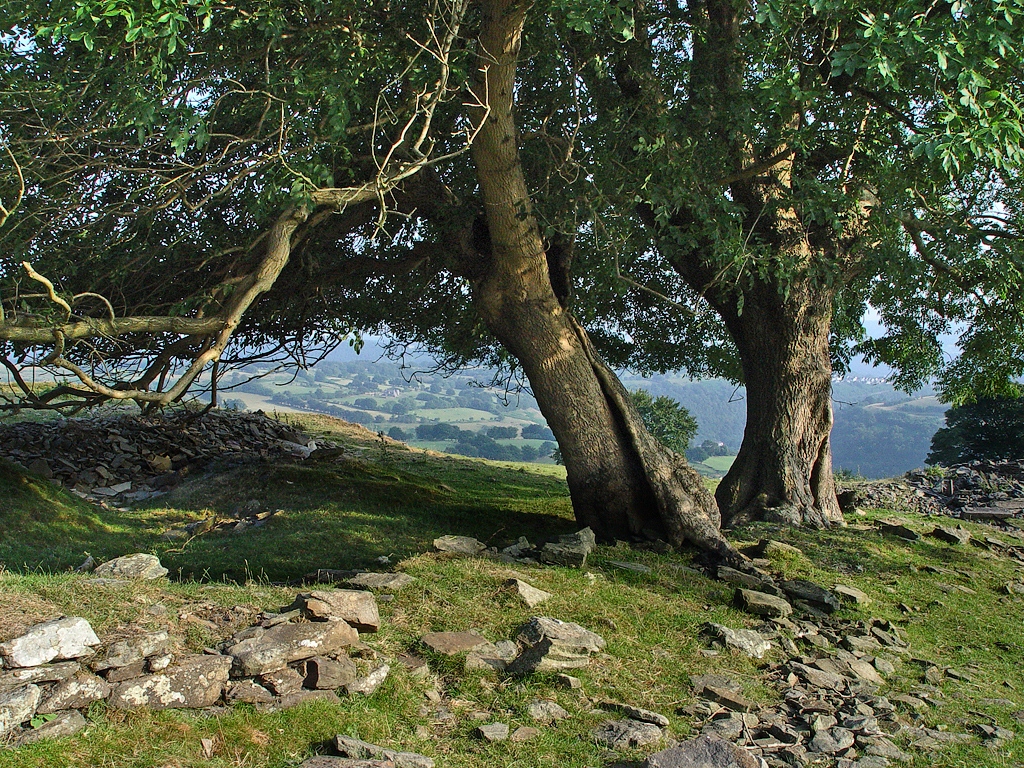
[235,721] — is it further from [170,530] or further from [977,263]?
[977,263]

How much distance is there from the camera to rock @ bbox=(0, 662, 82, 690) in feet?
12.4

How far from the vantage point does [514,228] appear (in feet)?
29.4

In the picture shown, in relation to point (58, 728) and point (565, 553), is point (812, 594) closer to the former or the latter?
point (565, 553)

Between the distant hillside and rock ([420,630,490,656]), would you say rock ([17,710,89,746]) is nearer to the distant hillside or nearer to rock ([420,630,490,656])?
rock ([420,630,490,656])

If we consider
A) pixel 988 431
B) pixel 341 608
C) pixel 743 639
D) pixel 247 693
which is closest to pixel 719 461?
pixel 988 431

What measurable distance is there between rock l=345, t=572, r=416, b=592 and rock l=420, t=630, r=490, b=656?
102 cm

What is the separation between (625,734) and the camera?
165 inches

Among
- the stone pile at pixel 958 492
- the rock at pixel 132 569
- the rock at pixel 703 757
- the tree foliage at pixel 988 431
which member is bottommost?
the rock at pixel 132 569

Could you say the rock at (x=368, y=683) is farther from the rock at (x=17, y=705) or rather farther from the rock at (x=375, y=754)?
the rock at (x=17, y=705)

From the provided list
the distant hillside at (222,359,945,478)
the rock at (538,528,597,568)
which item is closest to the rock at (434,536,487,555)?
the rock at (538,528,597,568)

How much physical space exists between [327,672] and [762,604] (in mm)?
3989

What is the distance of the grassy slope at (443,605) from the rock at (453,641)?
157mm

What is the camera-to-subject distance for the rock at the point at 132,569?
623 cm

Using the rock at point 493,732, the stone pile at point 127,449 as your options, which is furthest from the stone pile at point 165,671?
the stone pile at point 127,449
